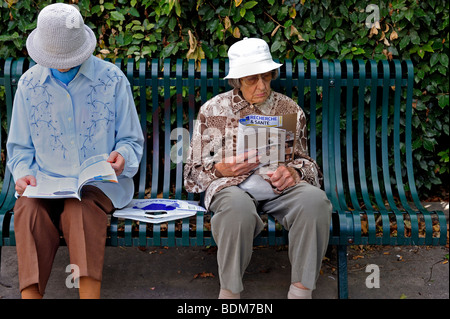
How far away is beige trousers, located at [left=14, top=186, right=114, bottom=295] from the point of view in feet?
9.86

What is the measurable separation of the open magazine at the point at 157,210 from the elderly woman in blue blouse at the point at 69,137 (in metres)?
0.07

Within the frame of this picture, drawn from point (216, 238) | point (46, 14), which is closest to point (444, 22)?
point (216, 238)

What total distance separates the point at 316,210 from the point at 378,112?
1.46 meters

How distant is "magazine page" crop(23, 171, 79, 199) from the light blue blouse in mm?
76

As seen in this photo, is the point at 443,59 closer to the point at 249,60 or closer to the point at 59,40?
the point at 249,60

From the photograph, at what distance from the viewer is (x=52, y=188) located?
3.17 meters

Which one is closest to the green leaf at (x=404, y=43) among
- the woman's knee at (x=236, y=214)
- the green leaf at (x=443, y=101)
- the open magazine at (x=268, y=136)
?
the green leaf at (x=443, y=101)

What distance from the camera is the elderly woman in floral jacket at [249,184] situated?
3.06 metres

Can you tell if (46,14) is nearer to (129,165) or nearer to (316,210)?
(129,165)

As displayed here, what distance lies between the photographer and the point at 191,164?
139 inches

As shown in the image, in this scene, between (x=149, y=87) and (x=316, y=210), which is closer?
(x=316, y=210)

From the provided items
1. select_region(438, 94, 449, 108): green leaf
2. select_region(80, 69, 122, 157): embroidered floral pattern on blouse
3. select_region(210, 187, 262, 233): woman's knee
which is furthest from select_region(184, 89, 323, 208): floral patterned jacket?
select_region(438, 94, 449, 108): green leaf

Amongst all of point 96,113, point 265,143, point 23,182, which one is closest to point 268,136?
Result: point 265,143

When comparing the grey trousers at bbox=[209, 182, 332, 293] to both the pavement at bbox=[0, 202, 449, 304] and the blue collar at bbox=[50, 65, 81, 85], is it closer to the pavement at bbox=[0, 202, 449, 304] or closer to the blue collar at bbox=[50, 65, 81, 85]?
the pavement at bbox=[0, 202, 449, 304]
